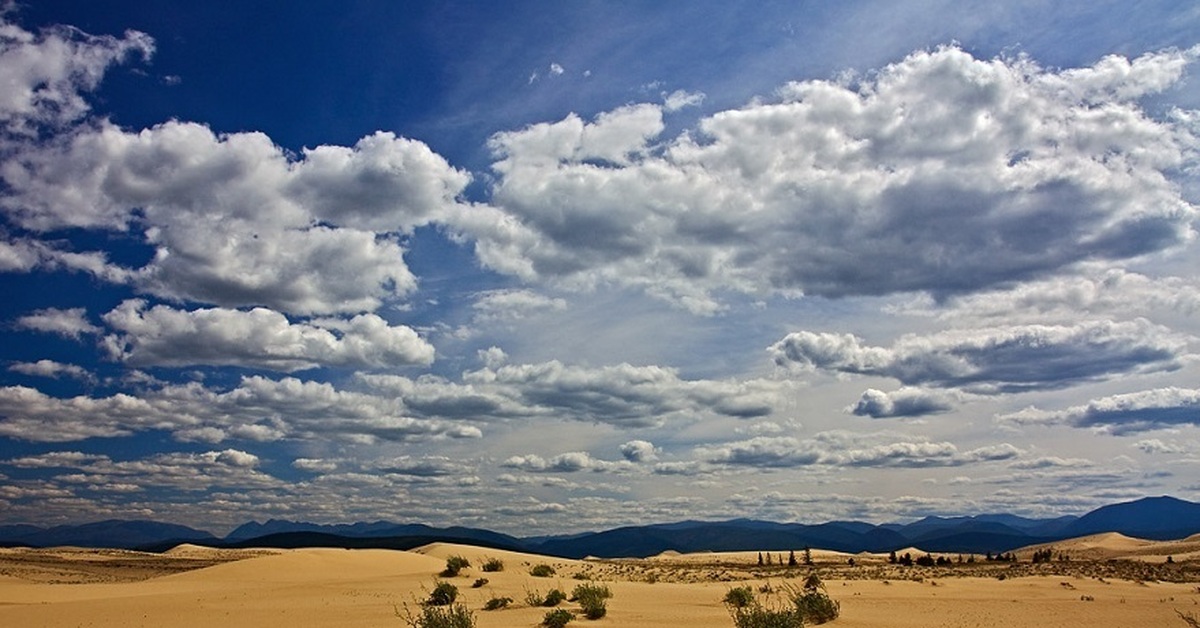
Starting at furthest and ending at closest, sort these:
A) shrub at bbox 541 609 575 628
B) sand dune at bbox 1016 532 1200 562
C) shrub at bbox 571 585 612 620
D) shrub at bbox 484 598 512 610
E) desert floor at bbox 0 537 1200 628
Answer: sand dune at bbox 1016 532 1200 562 < shrub at bbox 484 598 512 610 < desert floor at bbox 0 537 1200 628 < shrub at bbox 571 585 612 620 < shrub at bbox 541 609 575 628

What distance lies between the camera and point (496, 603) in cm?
2398

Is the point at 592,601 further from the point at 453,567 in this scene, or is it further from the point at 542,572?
the point at 453,567

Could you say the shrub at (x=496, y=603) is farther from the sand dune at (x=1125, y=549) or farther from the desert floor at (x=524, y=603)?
the sand dune at (x=1125, y=549)

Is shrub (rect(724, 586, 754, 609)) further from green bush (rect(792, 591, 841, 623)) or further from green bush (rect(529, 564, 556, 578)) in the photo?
green bush (rect(529, 564, 556, 578))

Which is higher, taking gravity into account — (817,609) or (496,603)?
(817,609)

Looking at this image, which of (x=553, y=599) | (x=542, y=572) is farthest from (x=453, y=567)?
(x=553, y=599)

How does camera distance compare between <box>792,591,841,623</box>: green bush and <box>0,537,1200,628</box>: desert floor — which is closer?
<box>792,591,841,623</box>: green bush

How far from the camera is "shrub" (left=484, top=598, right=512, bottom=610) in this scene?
23.8 meters

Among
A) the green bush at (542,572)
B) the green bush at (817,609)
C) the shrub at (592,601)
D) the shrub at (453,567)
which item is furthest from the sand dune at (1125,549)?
the shrub at (592,601)

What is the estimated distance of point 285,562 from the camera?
45781mm

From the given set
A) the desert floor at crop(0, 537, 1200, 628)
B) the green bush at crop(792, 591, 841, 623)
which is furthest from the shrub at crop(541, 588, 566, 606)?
the green bush at crop(792, 591, 841, 623)

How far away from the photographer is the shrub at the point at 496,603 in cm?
2378

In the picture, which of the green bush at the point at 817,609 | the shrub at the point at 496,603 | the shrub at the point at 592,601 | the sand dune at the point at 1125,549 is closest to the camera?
the green bush at the point at 817,609

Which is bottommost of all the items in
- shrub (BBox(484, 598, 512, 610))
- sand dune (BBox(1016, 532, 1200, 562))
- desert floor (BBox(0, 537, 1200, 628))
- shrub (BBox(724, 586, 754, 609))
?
sand dune (BBox(1016, 532, 1200, 562))
